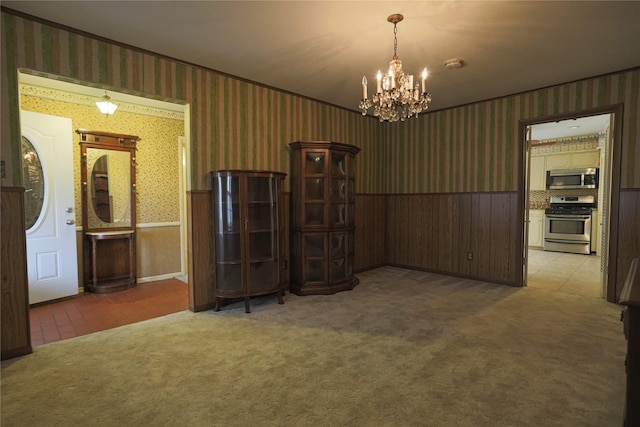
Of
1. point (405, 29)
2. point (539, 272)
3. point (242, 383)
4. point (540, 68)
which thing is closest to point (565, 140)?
point (539, 272)

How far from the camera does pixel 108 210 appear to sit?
4520 mm

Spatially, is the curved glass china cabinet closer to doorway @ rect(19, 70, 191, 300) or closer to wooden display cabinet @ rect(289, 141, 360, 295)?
doorway @ rect(19, 70, 191, 300)

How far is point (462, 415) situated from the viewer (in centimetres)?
184

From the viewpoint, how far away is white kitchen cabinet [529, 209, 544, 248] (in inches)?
303

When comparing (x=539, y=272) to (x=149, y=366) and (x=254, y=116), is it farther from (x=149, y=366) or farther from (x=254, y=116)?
(x=149, y=366)

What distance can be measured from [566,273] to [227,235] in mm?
5365

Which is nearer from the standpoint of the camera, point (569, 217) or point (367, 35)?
point (367, 35)

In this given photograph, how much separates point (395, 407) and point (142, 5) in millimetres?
3251

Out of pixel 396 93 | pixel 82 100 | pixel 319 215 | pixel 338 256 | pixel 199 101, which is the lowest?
pixel 338 256

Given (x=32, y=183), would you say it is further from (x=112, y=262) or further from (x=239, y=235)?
(x=239, y=235)

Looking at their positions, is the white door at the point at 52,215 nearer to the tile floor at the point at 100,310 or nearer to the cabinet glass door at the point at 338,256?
the tile floor at the point at 100,310

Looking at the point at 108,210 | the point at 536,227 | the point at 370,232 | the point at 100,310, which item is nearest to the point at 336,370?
the point at 100,310

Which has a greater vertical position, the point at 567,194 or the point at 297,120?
the point at 297,120

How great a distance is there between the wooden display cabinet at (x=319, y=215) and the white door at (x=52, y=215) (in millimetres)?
2754
